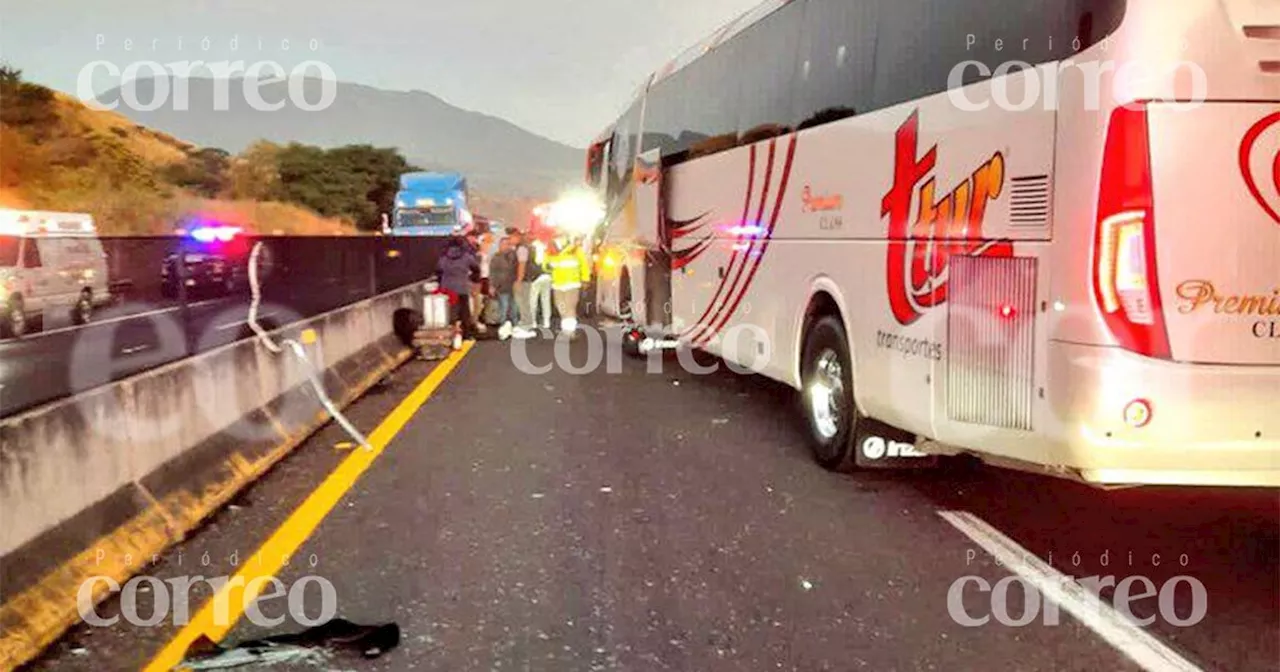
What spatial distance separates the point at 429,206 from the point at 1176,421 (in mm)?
48750

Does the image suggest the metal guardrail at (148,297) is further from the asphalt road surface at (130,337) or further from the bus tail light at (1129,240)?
the bus tail light at (1129,240)

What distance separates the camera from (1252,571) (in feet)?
21.2

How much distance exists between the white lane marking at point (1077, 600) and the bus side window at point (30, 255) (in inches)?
690

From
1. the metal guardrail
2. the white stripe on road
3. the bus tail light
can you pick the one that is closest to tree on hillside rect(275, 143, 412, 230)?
the metal guardrail

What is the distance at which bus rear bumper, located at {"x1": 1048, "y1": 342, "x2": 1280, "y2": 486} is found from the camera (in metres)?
5.59

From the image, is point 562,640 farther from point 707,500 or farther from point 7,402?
point 7,402

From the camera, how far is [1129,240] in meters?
5.60

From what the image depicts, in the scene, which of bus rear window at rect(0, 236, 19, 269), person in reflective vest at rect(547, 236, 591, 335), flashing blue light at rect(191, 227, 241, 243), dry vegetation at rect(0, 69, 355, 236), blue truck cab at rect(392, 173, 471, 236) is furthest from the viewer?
dry vegetation at rect(0, 69, 355, 236)

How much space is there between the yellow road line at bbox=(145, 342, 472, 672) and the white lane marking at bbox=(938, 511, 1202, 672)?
360 cm

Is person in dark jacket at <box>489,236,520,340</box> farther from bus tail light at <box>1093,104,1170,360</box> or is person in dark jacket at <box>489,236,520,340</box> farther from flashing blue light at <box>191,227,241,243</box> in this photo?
bus tail light at <box>1093,104,1170,360</box>

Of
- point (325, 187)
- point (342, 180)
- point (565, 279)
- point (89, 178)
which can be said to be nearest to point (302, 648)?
point (565, 279)

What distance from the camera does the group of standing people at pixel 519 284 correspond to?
20.5 meters

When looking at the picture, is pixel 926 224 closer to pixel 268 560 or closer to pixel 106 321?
pixel 268 560

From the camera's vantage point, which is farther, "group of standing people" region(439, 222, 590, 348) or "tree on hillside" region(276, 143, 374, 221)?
"tree on hillside" region(276, 143, 374, 221)
